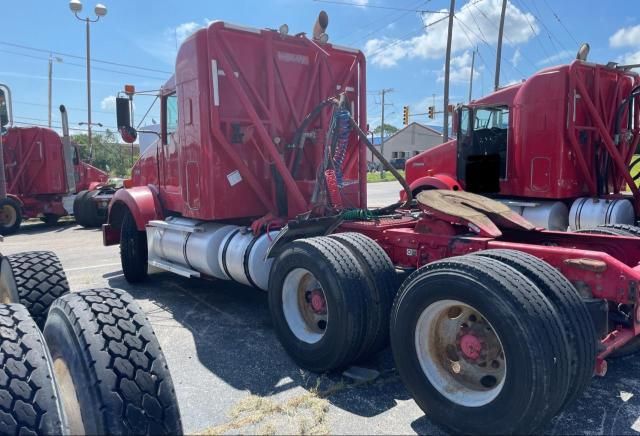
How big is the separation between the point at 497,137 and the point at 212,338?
5.79 metres

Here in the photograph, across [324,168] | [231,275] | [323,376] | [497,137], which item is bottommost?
[323,376]

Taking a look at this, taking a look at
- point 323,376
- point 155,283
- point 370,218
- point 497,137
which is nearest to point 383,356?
point 323,376

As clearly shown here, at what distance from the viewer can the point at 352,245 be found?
13.2 ft

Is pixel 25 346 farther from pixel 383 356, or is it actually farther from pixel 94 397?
pixel 383 356

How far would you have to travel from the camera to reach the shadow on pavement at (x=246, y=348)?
142 inches

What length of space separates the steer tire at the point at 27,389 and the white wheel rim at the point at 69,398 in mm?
177

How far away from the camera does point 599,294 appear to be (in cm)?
301

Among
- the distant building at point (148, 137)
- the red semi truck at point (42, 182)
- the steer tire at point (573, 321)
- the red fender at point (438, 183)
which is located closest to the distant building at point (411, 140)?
the red semi truck at point (42, 182)

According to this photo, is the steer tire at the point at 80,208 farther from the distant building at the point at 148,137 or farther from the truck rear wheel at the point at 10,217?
the distant building at the point at 148,137

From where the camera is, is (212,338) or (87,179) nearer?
(212,338)

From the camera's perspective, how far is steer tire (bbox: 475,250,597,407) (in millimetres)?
2670

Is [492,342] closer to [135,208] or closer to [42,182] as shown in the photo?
[135,208]

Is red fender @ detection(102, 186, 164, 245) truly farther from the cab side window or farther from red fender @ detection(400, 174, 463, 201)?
red fender @ detection(400, 174, 463, 201)

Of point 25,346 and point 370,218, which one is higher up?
point 370,218
